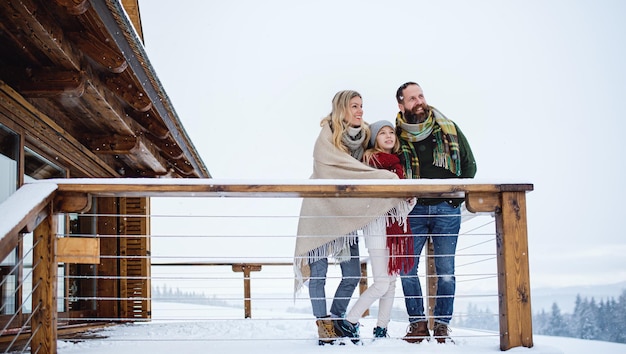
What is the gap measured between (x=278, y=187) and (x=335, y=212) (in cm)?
65

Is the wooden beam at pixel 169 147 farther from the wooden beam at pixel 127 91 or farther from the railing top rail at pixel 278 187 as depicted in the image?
the railing top rail at pixel 278 187

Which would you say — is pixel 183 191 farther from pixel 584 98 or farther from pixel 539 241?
pixel 584 98

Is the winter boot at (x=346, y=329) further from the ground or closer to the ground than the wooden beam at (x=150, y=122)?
closer to the ground

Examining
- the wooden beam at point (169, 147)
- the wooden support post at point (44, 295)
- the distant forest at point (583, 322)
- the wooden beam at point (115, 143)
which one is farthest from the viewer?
the distant forest at point (583, 322)

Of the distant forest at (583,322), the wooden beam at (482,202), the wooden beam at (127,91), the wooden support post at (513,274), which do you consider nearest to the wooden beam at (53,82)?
the wooden beam at (127,91)

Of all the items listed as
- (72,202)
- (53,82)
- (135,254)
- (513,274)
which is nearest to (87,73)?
(53,82)

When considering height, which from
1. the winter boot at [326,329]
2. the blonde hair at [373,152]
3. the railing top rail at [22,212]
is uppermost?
the blonde hair at [373,152]

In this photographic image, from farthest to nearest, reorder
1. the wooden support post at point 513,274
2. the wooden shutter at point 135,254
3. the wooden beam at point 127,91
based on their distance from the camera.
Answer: the wooden shutter at point 135,254 < the wooden beam at point 127,91 < the wooden support post at point 513,274

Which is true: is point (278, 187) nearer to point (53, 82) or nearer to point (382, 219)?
point (382, 219)

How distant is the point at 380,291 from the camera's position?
3422 mm

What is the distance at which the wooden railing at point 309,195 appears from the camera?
2.88 metres

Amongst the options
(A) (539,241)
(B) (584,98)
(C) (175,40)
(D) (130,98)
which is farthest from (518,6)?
(D) (130,98)

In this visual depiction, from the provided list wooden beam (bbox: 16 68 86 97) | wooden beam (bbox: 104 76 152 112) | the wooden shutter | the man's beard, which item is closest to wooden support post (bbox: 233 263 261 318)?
the wooden shutter

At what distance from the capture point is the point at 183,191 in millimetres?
3051
